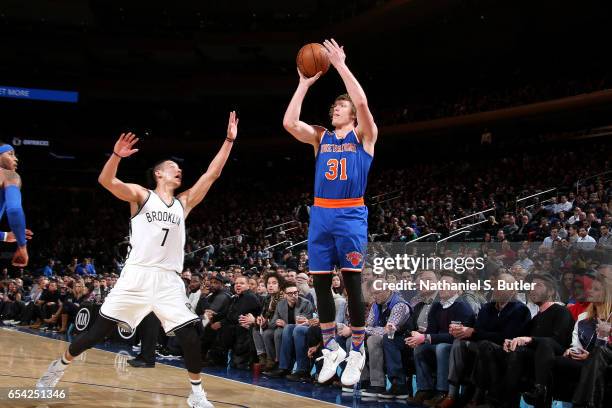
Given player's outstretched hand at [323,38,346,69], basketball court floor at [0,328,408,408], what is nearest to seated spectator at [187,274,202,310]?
basketball court floor at [0,328,408,408]

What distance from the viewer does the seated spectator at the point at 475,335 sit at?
6.79 metres

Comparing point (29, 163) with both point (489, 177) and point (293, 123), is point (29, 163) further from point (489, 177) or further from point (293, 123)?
point (293, 123)

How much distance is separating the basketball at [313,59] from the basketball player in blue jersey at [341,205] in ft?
0.26

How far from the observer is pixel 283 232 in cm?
2030

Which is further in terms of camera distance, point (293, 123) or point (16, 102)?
point (16, 102)

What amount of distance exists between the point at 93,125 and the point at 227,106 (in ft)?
21.2

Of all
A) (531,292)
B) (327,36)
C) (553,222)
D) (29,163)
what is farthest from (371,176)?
(531,292)

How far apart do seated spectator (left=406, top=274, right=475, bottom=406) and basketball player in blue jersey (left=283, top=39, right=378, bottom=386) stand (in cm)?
200

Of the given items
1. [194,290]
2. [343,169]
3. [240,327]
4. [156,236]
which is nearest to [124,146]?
[156,236]

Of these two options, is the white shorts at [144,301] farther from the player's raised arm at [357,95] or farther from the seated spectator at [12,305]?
the seated spectator at [12,305]

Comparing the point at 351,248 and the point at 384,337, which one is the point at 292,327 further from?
the point at 351,248

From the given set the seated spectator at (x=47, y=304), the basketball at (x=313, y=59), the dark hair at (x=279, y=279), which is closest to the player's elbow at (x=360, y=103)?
the basketball at (x=313, y=59)

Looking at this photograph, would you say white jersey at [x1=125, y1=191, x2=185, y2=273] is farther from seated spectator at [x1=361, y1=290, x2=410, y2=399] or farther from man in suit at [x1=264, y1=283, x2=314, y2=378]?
man in suit at [x1=264, y1=283, x2=314, y2=378]

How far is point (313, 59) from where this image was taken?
210 inches
